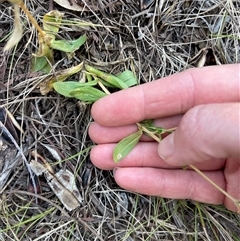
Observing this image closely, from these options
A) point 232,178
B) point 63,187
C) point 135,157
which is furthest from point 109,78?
point 232,178

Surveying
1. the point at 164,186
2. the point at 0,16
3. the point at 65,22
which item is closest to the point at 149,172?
the point at 164,186

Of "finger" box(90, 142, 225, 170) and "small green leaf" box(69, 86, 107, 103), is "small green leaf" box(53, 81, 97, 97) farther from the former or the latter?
"finger" box(90, 142, 225, 170)

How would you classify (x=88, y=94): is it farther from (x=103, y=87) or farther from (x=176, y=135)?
(x=176, y=135)

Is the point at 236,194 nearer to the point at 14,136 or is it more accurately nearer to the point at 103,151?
the point at 103,151

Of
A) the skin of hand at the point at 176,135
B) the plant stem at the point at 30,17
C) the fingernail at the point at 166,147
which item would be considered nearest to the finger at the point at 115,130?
the skin of hand at the point at 176,135

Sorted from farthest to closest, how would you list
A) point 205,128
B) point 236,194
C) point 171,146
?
point 236,194 < point 171,146 < point 205,128
